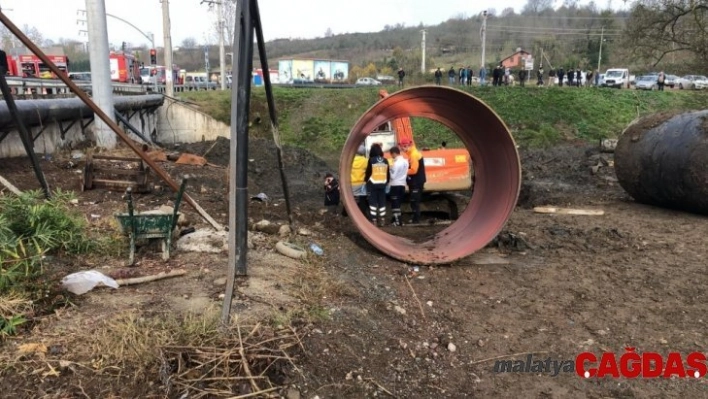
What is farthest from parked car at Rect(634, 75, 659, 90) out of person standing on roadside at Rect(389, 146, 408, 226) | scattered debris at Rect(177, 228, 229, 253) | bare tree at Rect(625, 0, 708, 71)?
scattered debris at Rect(177, 228, 229, 253)

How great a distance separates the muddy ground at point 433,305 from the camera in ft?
12.0

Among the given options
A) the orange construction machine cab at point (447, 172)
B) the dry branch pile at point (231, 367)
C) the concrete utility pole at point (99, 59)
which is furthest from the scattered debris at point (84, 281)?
the concrete utility pole at point (99, 59)

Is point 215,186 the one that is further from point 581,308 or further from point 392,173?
point 581,308

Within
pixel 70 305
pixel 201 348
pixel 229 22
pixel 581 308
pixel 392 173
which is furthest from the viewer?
pixel 229 22

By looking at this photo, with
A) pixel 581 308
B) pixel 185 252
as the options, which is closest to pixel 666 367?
pixel 581 308

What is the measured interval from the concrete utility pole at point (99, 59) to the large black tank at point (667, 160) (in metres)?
10.7

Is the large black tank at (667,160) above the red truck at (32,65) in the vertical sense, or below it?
below

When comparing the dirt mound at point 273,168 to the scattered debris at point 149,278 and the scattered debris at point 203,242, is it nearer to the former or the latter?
the scattered debris at point 203,242

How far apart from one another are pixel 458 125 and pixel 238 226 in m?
4.42

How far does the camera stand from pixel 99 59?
1104cm

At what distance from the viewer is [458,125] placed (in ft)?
26.3

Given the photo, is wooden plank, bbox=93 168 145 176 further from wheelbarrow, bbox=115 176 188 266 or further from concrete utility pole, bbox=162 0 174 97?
concrete utility pole, bbox=162 0 174 97

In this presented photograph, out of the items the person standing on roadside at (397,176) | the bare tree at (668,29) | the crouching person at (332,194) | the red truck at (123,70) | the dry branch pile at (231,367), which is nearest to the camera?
the dry branch pile at (231,367)

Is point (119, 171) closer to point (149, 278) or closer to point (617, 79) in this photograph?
point (149, 278)
